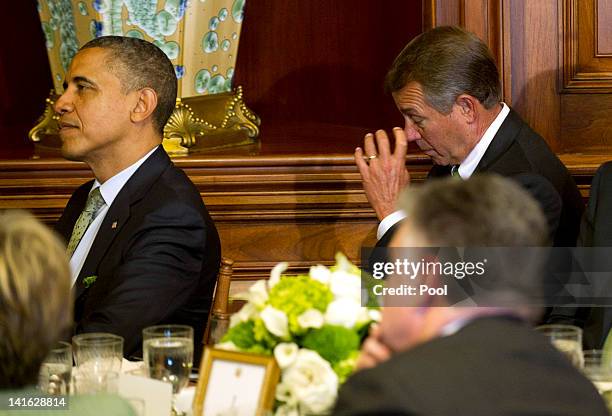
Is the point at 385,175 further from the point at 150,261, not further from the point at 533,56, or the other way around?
the point at 150,261

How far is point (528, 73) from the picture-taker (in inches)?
141

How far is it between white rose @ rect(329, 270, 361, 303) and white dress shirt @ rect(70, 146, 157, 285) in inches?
48.4

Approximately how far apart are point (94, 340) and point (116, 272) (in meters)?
0.61

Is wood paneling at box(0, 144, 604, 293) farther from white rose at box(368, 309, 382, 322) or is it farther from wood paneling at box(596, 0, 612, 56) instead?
white rose at box(368, 309, 382, 322)

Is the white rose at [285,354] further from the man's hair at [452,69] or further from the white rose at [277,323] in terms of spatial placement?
the man's hair at [452,69]

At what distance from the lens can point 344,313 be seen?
65.3 inches

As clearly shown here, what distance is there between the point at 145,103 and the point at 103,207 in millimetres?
288

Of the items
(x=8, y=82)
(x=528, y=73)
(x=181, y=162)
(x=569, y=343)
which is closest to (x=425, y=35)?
(x=528, y=73)

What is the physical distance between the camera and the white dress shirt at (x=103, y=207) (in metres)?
2.84

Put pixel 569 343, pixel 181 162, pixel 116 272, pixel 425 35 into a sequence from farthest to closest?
pixel 181 162
pixel 425 35
pixel 116 272
pixel 569 343

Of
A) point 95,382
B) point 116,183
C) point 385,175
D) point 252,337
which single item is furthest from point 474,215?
point 385,175

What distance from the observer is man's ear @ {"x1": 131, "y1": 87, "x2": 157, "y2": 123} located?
290 centimetres

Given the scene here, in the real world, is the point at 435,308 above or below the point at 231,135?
above

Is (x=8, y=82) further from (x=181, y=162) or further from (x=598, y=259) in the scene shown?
(x=598, y=259)
